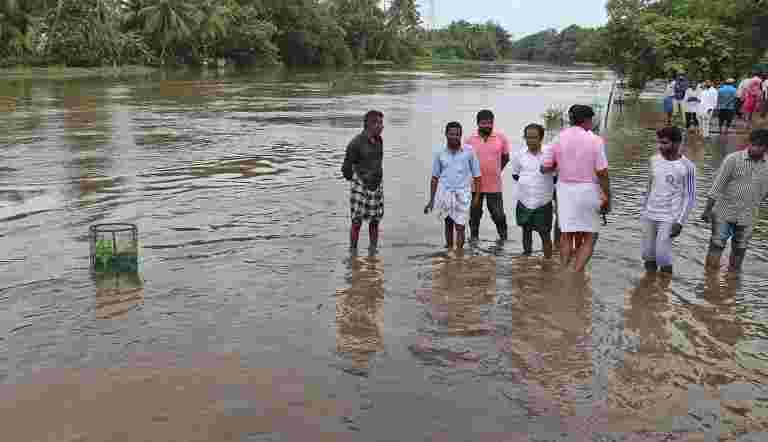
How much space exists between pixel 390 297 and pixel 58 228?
4646 mm

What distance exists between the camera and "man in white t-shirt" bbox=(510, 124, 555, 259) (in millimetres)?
7559

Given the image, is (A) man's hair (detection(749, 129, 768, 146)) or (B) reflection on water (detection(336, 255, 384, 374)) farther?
(A) man's hair (detection(749, 129, 768, 146))

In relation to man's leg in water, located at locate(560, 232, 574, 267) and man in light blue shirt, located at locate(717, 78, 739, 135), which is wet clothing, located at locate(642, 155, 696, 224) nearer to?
man's leg in water, located at locate(560, 232, 574, 267)

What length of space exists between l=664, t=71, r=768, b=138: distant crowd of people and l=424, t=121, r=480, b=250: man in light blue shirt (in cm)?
1293

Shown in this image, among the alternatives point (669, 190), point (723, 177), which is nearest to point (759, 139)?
point (723, 177)

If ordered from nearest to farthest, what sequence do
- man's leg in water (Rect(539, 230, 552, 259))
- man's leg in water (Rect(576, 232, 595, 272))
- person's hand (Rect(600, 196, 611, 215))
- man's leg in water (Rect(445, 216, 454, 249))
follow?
person's hand (Rect(600, 196, 611, 215))
man's leg in water (Rect(576, 232, 595, 272))
man's leg in water (Rect(539, 230, 552, 259))
man's leg in water (Rect(445, 216, 454, 249))

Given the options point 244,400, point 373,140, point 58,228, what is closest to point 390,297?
point 373,140

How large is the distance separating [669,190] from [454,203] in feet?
7.04

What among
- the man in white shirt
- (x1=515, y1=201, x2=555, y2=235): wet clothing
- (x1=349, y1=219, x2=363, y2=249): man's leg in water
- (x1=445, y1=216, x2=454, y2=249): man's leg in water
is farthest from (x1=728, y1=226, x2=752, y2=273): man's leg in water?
the man in white shirt

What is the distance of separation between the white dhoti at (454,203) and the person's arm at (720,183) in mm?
2292

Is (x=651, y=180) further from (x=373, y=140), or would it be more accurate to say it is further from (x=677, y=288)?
(x=373, y=140)

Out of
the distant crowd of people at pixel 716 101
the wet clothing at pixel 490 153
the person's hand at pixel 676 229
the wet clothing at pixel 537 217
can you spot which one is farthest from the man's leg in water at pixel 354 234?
the distant crowd of people at pixel 716 101

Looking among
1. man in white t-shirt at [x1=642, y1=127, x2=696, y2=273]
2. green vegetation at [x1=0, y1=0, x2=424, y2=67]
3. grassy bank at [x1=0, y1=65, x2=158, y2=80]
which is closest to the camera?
man in white t-shirt at [x1=642, y1=127, x2=696, y2=273]

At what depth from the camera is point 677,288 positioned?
23.2 ft
